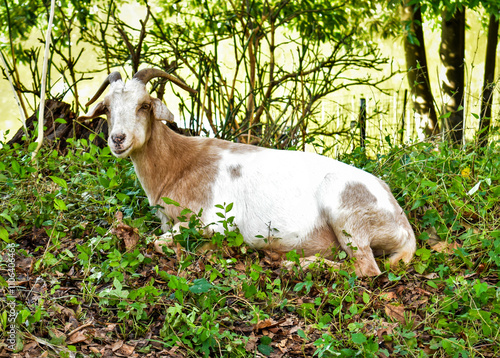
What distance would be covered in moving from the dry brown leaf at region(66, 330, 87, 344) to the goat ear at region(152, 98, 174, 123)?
5.64 feet

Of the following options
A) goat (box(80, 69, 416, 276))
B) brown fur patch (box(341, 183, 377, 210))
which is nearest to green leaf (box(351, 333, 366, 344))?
goat (box(80, 69, 416, 276))

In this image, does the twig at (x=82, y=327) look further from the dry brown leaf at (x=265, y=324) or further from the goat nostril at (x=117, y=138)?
the goat nostril at (x=117, y=138)

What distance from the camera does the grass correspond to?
110 inches

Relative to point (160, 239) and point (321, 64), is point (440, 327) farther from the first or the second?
point (321, 64)

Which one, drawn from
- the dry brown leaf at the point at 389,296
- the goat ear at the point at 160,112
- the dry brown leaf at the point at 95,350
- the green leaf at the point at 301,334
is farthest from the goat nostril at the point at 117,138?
the dry brown leaf at the point at 389,296

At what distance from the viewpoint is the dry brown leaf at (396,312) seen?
3173mm

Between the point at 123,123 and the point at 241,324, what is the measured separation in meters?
1.64

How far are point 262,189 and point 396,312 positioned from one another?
134cm

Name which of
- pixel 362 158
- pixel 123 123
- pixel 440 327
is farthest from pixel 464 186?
pixel 123 123

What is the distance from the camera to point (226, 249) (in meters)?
3.85

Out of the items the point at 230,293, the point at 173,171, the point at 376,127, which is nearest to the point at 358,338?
the point at 230,293

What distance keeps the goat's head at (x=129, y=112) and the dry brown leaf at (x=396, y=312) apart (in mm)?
1960

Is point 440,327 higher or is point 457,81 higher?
point 457,81

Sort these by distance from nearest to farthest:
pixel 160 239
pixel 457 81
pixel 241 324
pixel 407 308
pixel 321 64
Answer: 1. pixel 241 324
2. pixel 407 308
3. pixel 160 239
4. pixel 321 64
5. pixel 457 81
